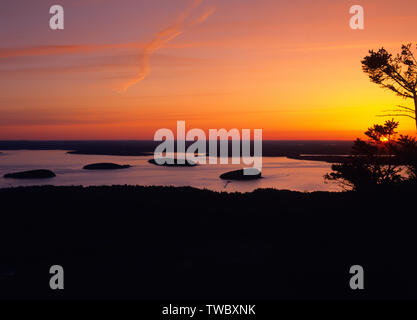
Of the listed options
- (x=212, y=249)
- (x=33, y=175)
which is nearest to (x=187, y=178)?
(x=33, y=175)

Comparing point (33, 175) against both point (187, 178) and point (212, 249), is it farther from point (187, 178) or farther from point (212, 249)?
point (212, 249)

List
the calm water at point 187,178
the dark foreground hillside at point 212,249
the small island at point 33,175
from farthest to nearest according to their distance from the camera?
the small island at point 33,175
the calm water at point 187,178
the dark foreground hillside at point 212,249

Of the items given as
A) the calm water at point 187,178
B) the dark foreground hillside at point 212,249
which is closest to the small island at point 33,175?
the calm water at point 187,178

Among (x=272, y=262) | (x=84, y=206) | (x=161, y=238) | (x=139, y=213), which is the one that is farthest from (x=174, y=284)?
(x=84, y=206)

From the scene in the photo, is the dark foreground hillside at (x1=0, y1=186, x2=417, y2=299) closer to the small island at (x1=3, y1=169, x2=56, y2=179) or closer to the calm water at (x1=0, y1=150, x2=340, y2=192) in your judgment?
the calm water at (x1=0, y1=150, x2=340, y2=192)

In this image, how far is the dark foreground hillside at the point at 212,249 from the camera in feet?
32.5

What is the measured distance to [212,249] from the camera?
12.8 metres

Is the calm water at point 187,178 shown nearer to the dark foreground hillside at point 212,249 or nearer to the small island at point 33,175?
the small island at point 33,175

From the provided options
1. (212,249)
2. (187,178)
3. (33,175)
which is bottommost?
(187,178)

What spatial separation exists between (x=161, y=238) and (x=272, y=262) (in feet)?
16.6

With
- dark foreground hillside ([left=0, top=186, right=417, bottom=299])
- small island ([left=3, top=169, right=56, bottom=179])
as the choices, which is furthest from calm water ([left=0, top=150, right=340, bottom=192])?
dark foreground hillside ([left=0, top=186, right=417, bottom=299])

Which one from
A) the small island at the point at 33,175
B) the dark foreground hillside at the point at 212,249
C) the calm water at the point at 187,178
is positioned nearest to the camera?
the dark foreground hillside at the point at 212,249
